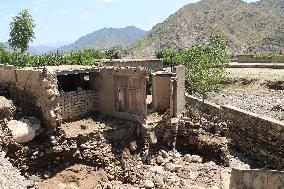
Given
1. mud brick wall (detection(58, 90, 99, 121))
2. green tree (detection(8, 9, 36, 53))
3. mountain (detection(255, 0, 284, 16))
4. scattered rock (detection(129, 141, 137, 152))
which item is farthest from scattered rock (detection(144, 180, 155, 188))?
mountain (detection(255, 0, 284, 16))

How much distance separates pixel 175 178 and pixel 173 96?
399 cm

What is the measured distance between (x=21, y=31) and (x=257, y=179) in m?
32.5

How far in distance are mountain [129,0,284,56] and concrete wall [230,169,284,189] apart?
72.8m

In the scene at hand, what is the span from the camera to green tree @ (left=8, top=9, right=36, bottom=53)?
3566cm

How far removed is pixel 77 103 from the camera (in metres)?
16.6

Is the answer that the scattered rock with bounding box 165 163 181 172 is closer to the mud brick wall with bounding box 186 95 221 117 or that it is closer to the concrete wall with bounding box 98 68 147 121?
the concrete wall with bounding box 98 68 147 121

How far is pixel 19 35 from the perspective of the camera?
36156 mm

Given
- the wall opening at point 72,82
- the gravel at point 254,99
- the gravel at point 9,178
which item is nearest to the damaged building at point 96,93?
the wall opening at point 72,82

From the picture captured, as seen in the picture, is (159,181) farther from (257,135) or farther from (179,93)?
(179,93)

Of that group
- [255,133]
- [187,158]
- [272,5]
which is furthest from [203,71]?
[272,5]

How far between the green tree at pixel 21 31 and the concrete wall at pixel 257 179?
31706mm

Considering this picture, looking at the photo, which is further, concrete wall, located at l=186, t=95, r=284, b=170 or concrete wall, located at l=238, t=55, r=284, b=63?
concrete wall, located at l=238, t=55, r=284, b=63

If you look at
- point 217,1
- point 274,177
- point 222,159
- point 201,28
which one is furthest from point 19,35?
point 217,1

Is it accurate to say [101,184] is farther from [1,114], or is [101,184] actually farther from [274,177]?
[274,177]
